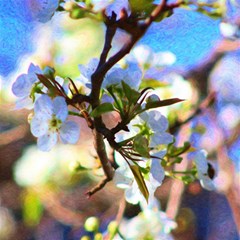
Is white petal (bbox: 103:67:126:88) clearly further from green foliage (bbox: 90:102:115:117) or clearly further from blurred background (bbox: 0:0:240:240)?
blurred background (bbox: 0:0:240:240)

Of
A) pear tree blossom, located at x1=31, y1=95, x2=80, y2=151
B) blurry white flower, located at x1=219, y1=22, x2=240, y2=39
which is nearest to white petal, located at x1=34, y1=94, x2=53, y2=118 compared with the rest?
pear tree blossom, located at x1=31, y1=95, x2=80, y2=151

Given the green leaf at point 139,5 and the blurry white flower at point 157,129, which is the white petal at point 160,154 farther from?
the green leaf at point 139,5

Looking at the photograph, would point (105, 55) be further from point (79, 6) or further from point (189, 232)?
point (189, 232)

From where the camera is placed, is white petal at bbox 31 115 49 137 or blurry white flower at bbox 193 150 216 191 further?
blurry white flower at bbox 193 150 216 191

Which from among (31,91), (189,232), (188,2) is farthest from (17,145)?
(188,2)

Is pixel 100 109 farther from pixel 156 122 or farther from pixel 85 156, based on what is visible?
pixel 85 156

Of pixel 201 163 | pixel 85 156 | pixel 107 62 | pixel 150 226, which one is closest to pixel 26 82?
pixel 107 62
